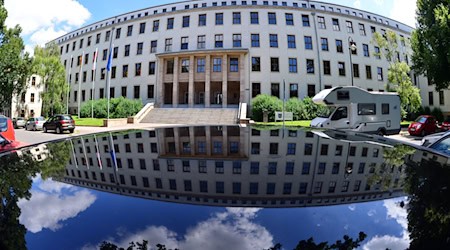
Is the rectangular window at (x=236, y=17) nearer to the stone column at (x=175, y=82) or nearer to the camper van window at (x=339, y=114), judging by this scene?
the stone column at (x=175, y=82)

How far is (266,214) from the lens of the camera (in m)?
0.86

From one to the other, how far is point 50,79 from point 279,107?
37.9 meters

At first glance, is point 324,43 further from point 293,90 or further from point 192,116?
point 192,116

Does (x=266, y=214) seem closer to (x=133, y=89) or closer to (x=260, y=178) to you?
(x=260, y=178)

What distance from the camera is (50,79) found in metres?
41.2

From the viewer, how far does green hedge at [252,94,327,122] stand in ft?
103

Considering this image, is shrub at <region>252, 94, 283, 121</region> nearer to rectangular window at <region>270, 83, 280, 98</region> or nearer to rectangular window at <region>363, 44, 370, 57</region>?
rectangular window at <region>270, 83, 280, 98</region>

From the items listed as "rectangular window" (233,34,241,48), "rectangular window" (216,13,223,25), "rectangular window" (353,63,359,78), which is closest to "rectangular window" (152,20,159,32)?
"rectangular window" (216,13,223,25)

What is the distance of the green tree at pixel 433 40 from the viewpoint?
20.8m

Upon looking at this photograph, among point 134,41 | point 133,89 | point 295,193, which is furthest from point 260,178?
point 134,41

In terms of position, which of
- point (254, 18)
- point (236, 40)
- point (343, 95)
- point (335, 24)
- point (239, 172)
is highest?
point (254, 18)

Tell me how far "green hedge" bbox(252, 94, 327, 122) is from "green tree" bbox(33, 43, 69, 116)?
3331 centimetres

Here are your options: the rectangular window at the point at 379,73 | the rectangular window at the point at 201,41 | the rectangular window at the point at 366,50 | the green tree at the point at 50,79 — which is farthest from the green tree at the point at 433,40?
the green tree at the point at 50,79

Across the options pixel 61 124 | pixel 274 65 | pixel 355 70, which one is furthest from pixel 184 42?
pixel 355 70
